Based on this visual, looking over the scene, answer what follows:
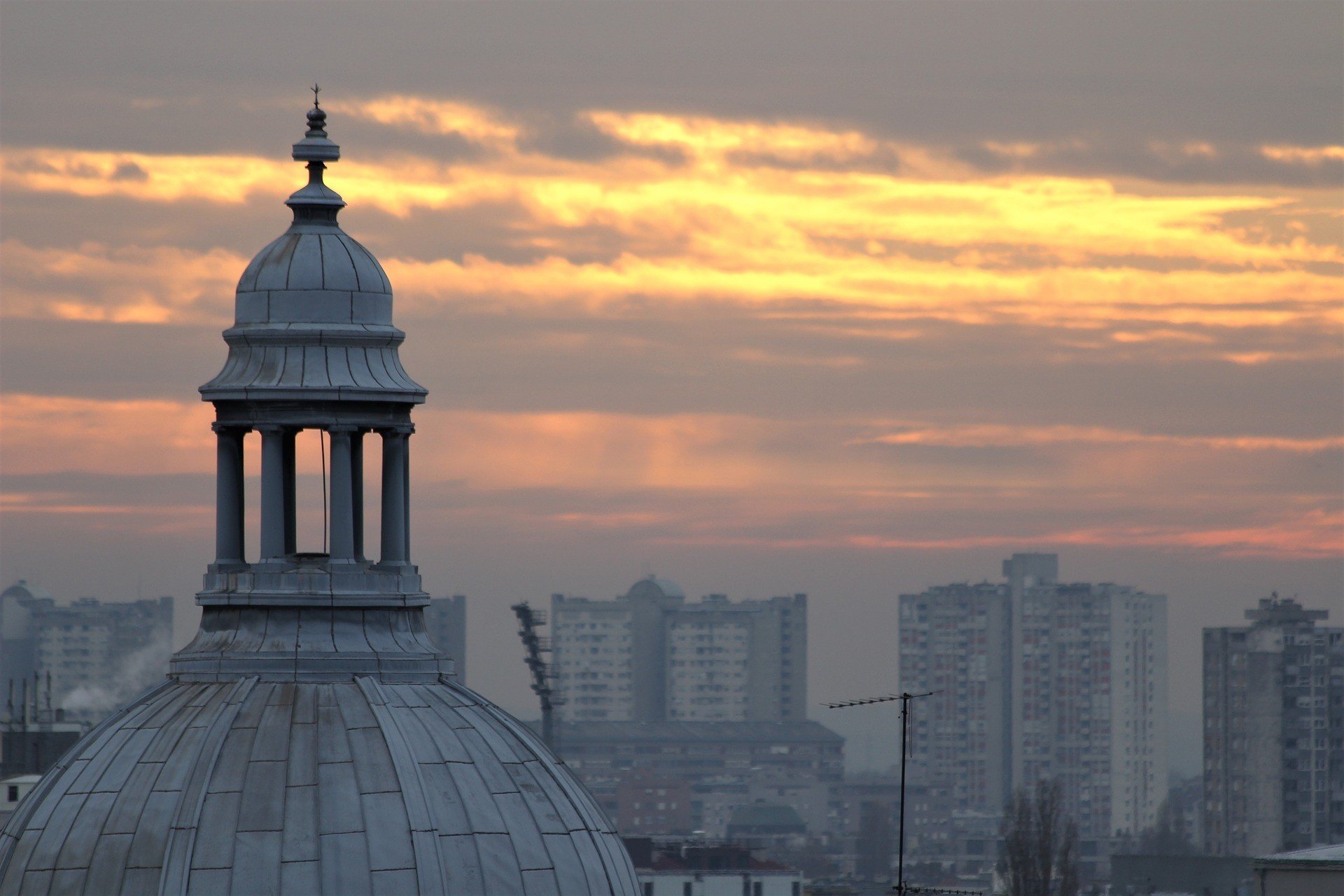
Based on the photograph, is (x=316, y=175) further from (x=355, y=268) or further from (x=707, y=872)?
(x=707, y=872)

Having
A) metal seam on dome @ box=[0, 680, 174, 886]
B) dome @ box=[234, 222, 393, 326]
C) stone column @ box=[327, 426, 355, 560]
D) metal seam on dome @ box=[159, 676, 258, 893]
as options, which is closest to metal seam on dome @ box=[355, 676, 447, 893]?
metal seam on dome @ box=[159, 676, 258, 893]

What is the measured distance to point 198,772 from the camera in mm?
38875

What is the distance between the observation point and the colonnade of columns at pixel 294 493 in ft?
135

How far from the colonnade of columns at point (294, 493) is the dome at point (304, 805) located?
77.8 inches

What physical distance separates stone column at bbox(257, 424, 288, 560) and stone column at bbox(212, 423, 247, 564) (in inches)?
23.5

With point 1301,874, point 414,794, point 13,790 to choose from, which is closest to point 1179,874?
point 13,790

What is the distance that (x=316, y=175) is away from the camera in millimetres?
42875

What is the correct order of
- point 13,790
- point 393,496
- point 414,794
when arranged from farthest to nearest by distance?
point 13,790 < point 393,496 < point 414,794

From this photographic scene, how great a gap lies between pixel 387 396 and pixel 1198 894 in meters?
127

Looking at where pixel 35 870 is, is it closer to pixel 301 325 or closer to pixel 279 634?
pixel 279 634

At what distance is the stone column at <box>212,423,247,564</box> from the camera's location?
41.8m

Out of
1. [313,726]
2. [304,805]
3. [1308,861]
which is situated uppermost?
[313,726]

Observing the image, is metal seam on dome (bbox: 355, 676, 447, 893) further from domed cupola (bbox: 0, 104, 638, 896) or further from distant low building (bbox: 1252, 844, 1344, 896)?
distant low building (bbox: 1252, 844, 1344, 896)

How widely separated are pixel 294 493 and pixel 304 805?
522 centimetres
